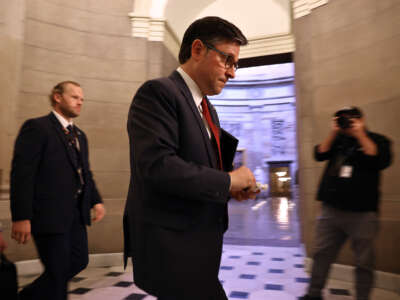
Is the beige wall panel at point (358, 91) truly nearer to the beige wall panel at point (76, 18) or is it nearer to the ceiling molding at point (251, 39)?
the ceiling molding at point (251, 39)

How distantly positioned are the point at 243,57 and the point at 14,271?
18.8ft

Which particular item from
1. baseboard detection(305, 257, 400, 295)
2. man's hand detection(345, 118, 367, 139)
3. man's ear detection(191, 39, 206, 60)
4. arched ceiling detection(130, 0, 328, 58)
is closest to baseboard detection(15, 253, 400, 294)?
baseboard detection(305, 257, 400, 295)

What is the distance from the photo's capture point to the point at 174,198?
46.3 inches

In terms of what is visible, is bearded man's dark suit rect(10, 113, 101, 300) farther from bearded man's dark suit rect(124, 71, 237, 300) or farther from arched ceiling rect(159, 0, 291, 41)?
arched ceiling rect(159, 0, 291, 41)

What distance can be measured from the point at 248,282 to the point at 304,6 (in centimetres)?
404

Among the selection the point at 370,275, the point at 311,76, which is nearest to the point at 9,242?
the point at 370,275

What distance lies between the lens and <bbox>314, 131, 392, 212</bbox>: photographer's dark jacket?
263 centimetres

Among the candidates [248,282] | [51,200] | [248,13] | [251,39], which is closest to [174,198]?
[51,200]

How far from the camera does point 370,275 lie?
100 inches

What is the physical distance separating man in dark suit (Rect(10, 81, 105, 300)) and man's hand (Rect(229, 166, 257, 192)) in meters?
1.66

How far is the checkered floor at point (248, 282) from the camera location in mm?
3389

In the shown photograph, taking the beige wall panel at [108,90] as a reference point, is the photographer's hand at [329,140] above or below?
below

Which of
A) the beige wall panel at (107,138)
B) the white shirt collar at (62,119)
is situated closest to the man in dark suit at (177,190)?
the white shirt collar at (62,119)

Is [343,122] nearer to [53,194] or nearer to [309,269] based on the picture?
[309,269]
